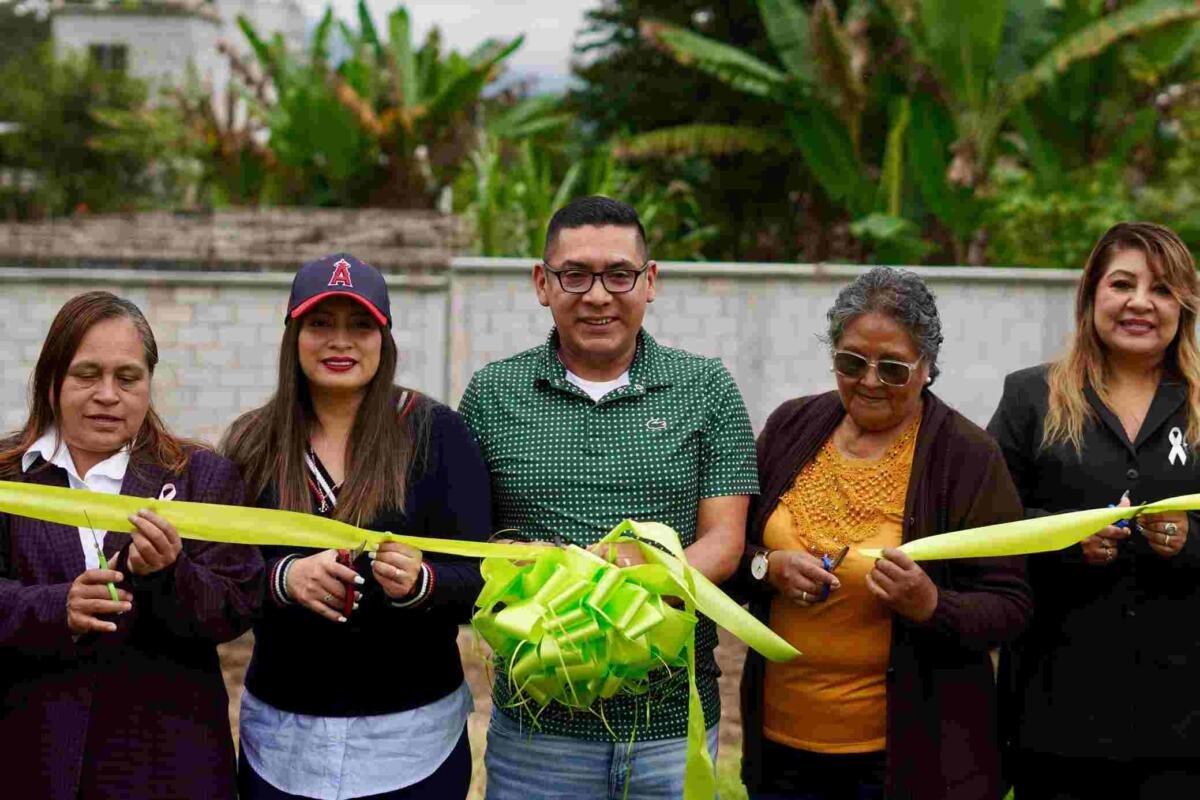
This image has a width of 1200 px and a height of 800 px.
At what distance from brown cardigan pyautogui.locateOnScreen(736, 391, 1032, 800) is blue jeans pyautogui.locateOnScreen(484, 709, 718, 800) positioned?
0.28 metres

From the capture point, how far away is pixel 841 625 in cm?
334

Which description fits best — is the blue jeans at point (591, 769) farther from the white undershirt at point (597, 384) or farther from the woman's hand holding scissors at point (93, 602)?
the woman's hand holding scissors at point (93, 602)

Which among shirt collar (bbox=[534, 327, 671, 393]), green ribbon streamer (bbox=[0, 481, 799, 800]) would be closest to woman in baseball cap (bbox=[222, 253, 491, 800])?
green ribbon streamer (bbox=[0, 481, 799, 800])

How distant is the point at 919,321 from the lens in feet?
10.8

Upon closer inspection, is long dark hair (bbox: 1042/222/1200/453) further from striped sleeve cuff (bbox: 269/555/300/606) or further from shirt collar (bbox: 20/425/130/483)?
shirt collar (bbox: 20/425/130/483)

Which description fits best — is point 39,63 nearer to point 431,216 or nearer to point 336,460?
point 431,216

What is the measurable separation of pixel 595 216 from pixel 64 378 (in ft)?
4.39

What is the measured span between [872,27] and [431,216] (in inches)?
312

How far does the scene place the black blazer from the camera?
3.39 meters

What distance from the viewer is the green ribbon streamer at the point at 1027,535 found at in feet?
10.3

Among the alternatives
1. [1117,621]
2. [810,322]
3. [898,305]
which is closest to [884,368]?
[898,305]

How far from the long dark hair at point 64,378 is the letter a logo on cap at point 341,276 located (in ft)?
1.44

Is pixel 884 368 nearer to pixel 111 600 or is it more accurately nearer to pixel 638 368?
pixel 638 368

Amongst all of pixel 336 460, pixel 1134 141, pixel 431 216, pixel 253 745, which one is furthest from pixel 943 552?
pixel 1134 141
